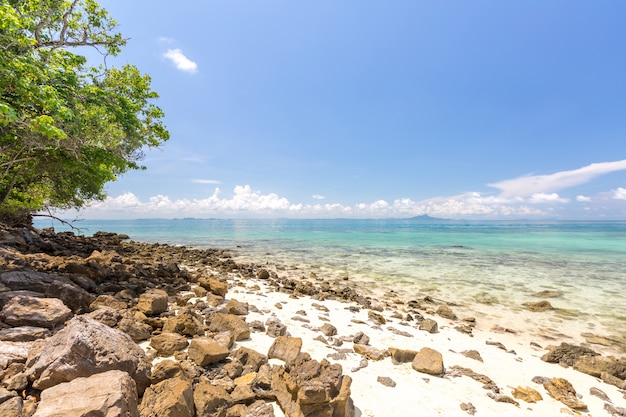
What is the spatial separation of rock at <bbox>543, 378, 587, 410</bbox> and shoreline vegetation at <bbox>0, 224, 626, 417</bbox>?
3 centimetres

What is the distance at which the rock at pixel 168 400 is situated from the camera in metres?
3.62

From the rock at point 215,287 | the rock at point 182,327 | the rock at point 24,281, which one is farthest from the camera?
the rock at point 215,287

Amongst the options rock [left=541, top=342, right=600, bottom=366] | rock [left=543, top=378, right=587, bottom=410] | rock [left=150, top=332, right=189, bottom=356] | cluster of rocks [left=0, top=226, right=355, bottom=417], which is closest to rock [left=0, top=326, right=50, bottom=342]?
cluster of rocks [left=0, top=226, right=355, bottom=417]

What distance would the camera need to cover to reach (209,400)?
400 centimetres

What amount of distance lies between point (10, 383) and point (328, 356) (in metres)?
5.61

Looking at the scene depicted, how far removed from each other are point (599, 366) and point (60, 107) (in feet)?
54.9

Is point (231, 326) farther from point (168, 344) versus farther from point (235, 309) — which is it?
point (235, 309)

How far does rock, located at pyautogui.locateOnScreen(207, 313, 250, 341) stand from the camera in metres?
6.82

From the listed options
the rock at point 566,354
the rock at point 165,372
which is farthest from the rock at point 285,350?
the rock at point 566,354

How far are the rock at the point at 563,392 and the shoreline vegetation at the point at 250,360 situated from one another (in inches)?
1.0

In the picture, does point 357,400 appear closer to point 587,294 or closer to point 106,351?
point 106,351

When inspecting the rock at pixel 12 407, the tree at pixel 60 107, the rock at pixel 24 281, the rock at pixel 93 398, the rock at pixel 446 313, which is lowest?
the rock at pixel 446 313

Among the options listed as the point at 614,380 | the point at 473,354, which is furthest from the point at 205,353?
the point at 614,380

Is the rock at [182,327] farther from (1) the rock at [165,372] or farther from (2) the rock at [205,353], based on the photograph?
(1) the rock at [165,372]
